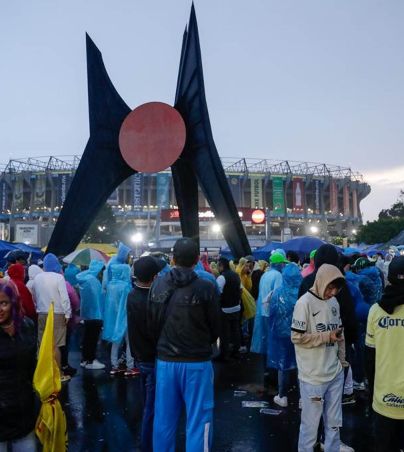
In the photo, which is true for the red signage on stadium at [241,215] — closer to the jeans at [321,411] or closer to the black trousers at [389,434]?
the jeans at [321,411]

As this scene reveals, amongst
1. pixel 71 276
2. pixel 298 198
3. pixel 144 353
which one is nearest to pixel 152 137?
pixel 71 276

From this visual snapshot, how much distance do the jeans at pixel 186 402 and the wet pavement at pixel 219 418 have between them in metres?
1.18

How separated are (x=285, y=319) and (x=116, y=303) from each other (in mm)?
2887

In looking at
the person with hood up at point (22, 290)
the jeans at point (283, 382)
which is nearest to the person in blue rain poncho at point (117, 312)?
the person with hood up at point (22, 290)

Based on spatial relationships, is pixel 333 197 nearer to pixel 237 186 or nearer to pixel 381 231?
pixel 237 186

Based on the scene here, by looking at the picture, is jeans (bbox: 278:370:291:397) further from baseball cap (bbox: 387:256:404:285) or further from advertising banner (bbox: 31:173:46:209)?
advertising banner (bbox: 31:173:46:209)

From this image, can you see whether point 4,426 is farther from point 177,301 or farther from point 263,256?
point 263,256

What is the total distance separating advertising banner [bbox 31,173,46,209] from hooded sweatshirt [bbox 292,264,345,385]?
6133 centimetres

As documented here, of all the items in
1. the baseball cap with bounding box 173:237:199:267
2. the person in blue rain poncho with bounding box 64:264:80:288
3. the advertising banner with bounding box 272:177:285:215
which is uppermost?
the advertising banner with bounding box 272:177:285:215

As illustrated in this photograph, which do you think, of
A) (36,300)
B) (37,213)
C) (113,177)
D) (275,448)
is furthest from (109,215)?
(275,448)

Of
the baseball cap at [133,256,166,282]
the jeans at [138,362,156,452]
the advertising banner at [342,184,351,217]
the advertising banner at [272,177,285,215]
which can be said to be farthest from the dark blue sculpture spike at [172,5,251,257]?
the advertising banner at [342,184,351,217]

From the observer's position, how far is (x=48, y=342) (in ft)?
9.02

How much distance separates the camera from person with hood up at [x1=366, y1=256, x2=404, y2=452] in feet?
9.43

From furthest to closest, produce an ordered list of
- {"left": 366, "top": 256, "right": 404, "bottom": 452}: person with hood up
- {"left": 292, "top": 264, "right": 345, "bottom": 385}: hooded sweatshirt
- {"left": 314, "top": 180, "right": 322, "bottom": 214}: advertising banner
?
{"left": 314, "top": 180, "right": 322, "bottom": 214}: advertising banner < {"left": 292, "top": 264, "right": 345, "bottom": 385}: hooded sweatshirt < {"left": 366, "top": 256, "right": 404, "bottom": 452}: person with hood up
